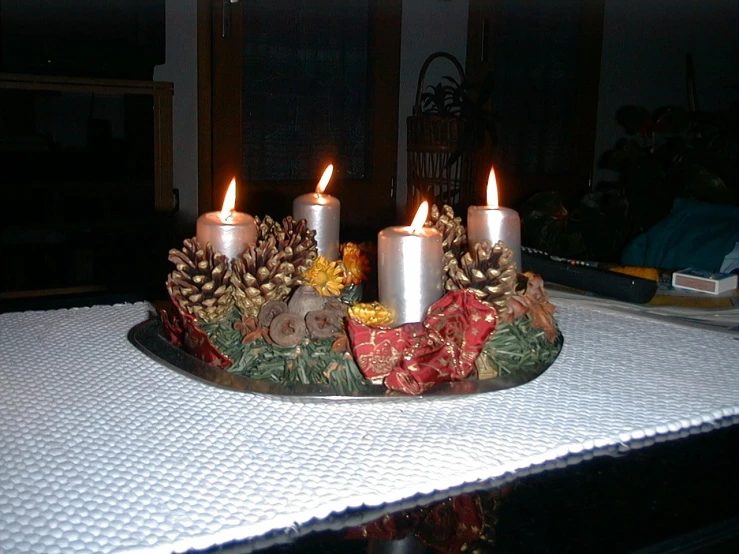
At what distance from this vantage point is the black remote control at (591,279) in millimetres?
934

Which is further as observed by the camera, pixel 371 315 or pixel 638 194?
pixel 638 194

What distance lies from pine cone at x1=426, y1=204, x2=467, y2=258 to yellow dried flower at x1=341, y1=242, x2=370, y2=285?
10 cm

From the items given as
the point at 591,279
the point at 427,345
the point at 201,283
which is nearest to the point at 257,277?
the point at 201,283

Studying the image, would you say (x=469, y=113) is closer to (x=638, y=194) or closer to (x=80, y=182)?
(x=638, y=194)

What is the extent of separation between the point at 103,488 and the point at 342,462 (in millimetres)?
143

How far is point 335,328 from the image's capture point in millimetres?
635

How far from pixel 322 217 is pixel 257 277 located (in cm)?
17

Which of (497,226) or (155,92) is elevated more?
(155,92)

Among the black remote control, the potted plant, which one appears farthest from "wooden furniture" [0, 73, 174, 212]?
the black remote control

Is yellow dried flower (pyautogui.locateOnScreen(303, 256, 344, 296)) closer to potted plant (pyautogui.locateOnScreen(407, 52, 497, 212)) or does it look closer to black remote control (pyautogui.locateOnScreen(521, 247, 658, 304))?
black remote control (pyautogui.locateOnScreen(521, 247, 658, 304))

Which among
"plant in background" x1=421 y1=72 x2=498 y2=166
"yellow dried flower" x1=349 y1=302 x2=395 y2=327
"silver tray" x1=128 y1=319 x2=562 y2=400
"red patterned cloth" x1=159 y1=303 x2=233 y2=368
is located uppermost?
"plant in background" x1=421 y1=72 x2=498 y2=166

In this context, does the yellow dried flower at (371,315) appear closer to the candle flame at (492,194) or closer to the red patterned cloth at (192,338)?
the red patterned cloth at (192,338)

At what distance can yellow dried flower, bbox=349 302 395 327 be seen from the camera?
2.07ft

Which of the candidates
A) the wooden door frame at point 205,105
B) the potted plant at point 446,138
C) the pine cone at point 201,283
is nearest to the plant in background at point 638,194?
the potted plant at point 446,138
